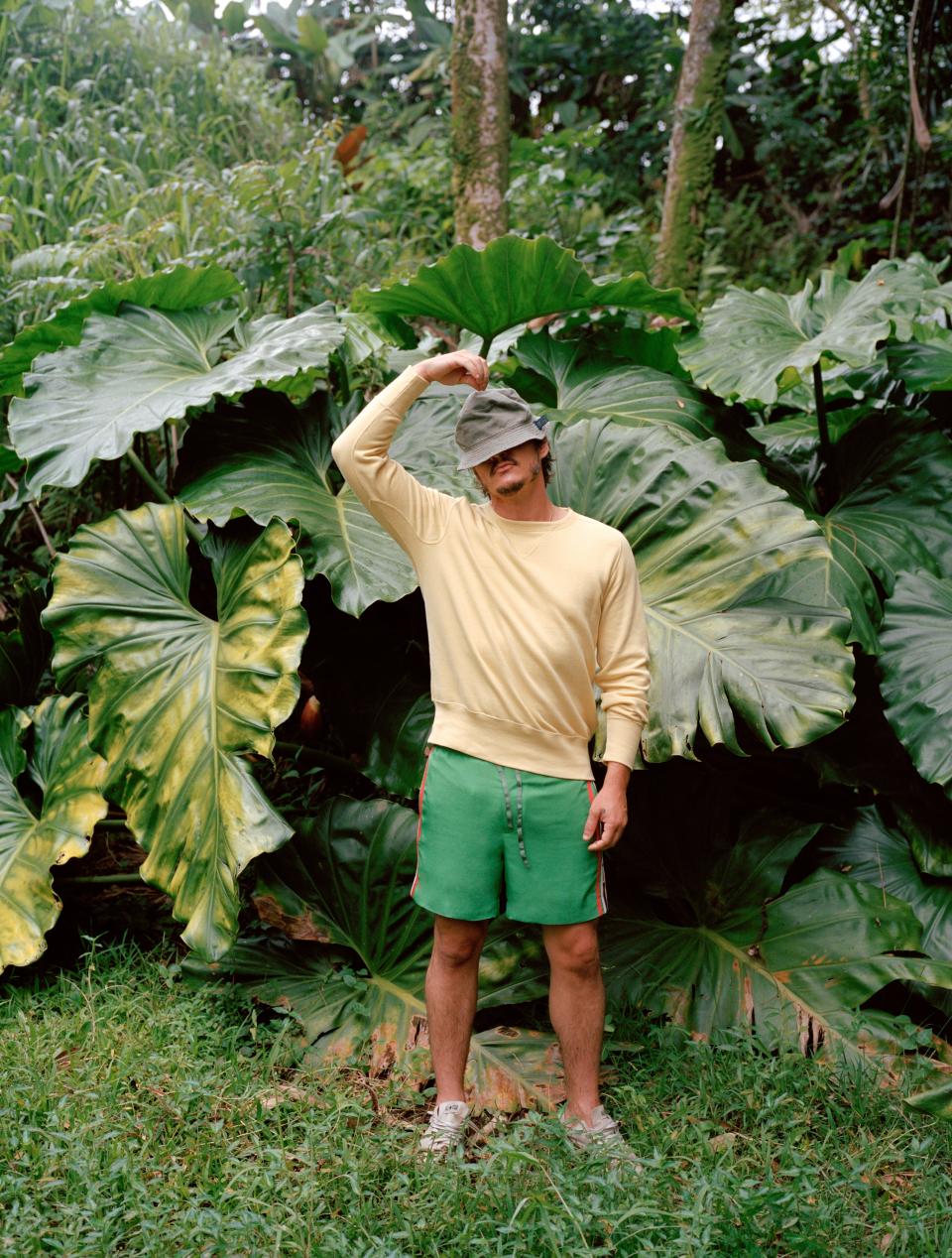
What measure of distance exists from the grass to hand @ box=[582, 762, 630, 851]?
576 mm

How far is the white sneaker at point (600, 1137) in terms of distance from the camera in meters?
2.27

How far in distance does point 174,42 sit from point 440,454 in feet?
20.0

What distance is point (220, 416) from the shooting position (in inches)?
127

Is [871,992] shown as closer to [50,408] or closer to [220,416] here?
[220,416]

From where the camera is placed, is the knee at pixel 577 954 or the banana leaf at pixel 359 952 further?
the banana leaf at pixel 359 952

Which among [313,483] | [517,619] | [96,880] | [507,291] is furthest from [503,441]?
[96,880]

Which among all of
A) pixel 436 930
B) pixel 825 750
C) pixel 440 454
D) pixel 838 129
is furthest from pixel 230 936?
pixel 838 129

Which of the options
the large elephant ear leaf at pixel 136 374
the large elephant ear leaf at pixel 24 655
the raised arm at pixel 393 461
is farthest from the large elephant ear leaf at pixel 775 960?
the large elephant ear leaf at pixel 24 655

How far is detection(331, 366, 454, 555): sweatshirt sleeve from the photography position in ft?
7.81

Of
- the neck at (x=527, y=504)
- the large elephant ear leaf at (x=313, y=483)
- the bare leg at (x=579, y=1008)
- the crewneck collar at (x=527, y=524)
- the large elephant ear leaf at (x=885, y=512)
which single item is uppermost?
the neck at (x=527, y=504)

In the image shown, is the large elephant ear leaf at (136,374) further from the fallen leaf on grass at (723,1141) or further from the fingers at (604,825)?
the fallen leaf on grass at (723,1141)

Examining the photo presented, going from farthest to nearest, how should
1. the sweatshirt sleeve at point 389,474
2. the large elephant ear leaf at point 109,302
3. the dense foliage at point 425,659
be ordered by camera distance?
the large elephant ear leaf at point 109,302, the dense foliage at point 425,659, the sweatshirt sleeve at point 389,474

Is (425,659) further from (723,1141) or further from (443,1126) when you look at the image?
(723,1141)

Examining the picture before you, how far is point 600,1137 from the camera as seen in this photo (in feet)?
7.65
